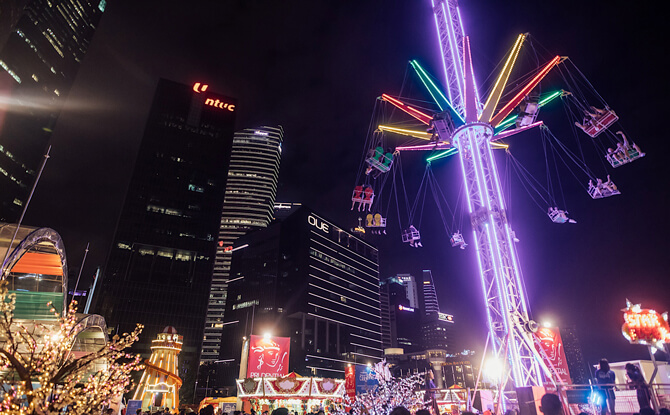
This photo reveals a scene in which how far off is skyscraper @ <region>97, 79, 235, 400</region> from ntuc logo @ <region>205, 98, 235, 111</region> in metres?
1.10

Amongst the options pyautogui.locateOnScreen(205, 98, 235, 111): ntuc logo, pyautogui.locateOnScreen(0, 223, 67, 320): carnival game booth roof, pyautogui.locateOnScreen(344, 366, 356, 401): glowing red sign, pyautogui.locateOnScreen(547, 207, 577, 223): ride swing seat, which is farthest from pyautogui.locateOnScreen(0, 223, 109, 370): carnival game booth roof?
pyautogui.locateOnScreen(205, 98, 235, 111): ntuc logo

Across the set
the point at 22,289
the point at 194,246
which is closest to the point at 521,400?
the point at 22,289

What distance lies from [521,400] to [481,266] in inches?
234

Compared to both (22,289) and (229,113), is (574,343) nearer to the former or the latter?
(229,113)

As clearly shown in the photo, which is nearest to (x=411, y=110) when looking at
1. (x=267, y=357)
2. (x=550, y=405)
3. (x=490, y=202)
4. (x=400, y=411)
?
(x=490, y=202)

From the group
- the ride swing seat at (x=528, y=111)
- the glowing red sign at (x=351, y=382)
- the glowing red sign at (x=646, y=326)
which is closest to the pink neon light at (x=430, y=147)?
the ride swing seat at (x=528, y=111)

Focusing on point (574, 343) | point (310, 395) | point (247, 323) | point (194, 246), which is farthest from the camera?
point (574, 343)

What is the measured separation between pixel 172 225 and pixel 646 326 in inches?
3932

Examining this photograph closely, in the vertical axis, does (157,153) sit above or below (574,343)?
above

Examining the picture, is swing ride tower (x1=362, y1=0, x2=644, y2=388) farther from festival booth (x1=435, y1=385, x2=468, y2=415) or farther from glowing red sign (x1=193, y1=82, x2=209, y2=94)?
glowing red sign (x1=193, y1=82, x2=209, y2=94)

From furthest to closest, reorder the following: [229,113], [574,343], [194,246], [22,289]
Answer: [574,343], [229,113], [194,246], [22,289]

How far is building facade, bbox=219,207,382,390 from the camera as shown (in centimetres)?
10131

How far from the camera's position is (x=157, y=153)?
324 feet

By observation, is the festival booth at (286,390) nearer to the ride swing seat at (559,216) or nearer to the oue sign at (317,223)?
the ride swing seat at (559,216)
